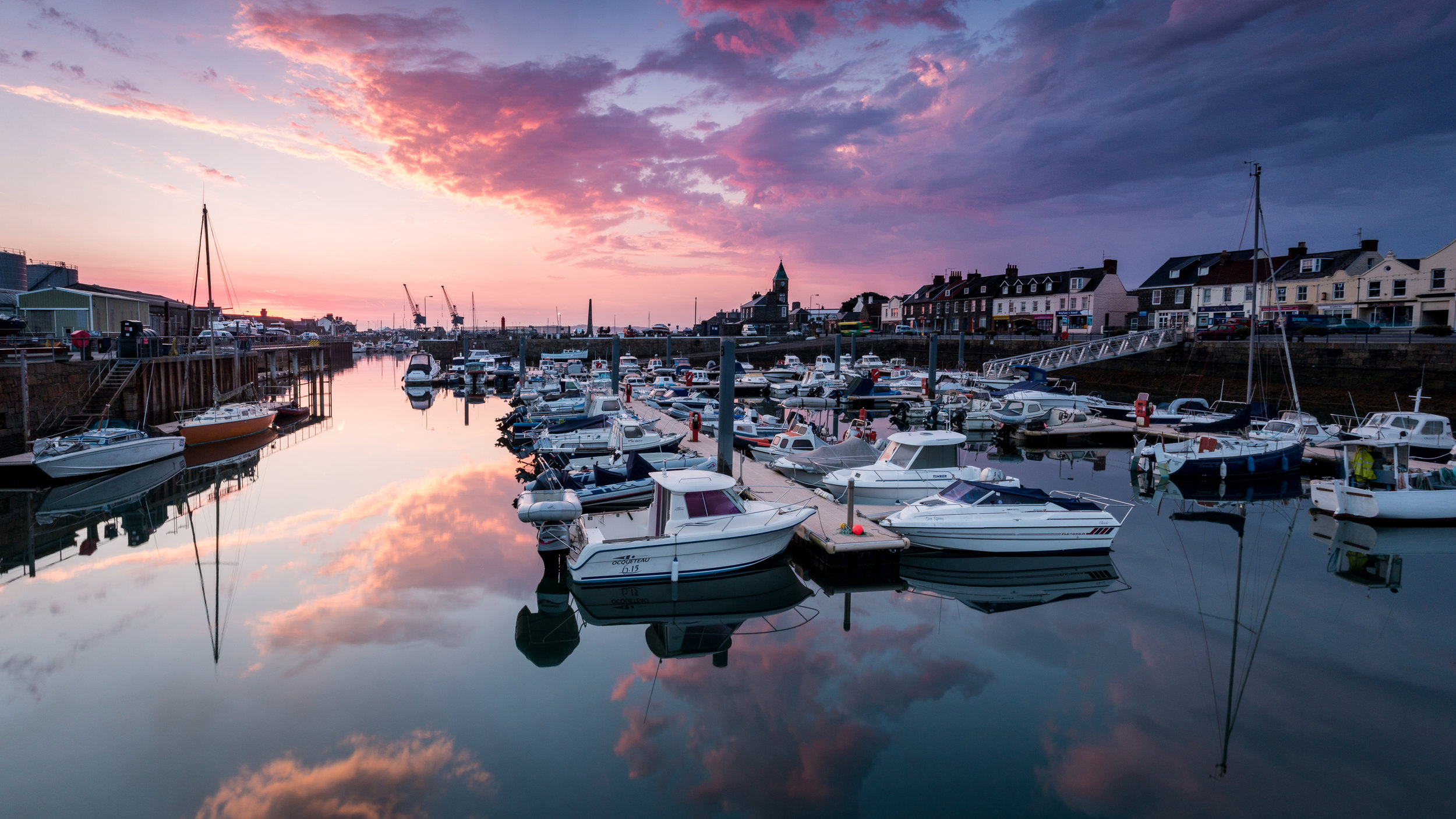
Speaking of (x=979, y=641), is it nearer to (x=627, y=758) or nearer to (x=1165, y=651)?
(x=1165, y=651)

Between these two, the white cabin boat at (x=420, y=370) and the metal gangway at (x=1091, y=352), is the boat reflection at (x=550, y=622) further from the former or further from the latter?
the white cabin boat at (x=420, y=370)

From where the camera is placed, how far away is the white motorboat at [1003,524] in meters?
16.4

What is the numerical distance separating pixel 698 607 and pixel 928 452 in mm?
9283

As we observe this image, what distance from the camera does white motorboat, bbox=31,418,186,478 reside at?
76.5 feet

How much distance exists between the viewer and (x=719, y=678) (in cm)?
1183

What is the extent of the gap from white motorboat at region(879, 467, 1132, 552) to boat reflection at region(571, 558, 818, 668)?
11.0ft

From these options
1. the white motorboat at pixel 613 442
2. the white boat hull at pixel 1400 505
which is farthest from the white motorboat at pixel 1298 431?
the white motorboat at pixel 613 442

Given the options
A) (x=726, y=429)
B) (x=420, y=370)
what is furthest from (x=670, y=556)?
(x=420, y=370)

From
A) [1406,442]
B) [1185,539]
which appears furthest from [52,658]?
[1406,442]

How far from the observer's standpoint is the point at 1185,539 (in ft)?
62.9

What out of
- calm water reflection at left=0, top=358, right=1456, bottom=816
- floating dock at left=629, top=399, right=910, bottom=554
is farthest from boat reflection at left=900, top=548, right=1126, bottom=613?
floating dock at left=629, top=399, right=910, bottom=554

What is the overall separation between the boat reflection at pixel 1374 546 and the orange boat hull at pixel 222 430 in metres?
40.6

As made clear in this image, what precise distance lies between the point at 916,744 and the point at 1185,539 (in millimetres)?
13660

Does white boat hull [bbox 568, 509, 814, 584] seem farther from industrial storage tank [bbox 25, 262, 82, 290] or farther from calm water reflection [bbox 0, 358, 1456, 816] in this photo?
industrial storage tank [bbox 25, 262, 82, 290]
